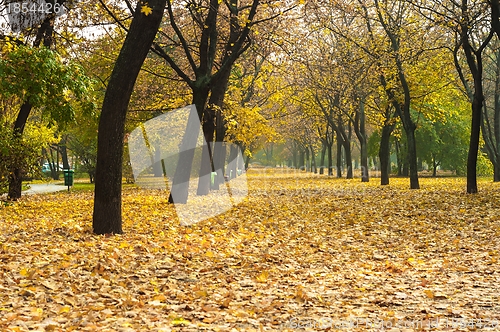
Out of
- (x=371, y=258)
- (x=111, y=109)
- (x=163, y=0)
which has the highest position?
(x=163, y=0)

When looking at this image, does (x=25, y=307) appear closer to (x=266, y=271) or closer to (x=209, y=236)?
(x=266, y=271)

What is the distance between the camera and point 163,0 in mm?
10062

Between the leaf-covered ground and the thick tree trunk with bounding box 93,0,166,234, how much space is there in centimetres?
63

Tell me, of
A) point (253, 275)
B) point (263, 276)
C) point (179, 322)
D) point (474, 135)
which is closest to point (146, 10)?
point (253, 275)

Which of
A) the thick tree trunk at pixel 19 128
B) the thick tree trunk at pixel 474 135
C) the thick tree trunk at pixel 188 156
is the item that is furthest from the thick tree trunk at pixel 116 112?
the thick tree trunk at pixel 474 135

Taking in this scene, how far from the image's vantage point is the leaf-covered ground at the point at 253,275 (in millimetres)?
5145

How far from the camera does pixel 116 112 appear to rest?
10.2 meters

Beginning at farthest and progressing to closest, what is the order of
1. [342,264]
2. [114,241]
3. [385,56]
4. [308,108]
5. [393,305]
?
[308,108], [385,56], [114,241], [342,264], [393,305]

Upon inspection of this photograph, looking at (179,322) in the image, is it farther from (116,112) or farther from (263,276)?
(116,112)

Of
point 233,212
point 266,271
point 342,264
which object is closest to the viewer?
point 266,271

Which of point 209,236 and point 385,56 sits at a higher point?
point 385,56

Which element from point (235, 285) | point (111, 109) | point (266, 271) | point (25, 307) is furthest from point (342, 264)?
point (111, 109)

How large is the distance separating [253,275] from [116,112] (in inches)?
183

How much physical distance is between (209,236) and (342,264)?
3.32 meters
